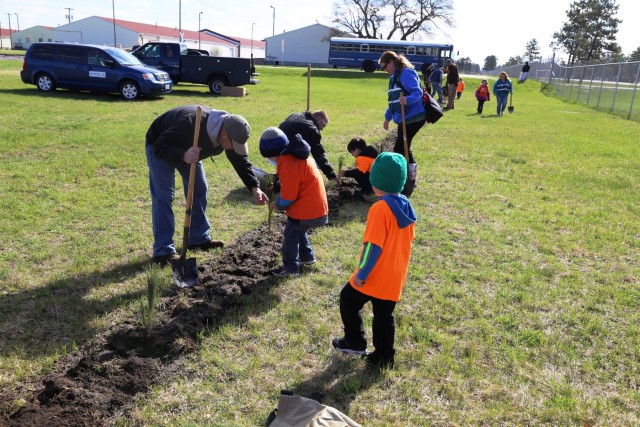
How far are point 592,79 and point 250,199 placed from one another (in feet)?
78.2

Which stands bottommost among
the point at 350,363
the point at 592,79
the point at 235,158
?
the point at 350,363

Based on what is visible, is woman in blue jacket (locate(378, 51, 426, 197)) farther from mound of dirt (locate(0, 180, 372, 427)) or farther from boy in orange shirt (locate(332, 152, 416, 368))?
boy in orange shirt (locate(332, 152, 416, 368))

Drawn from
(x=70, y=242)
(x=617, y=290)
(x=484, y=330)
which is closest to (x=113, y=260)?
(x=70, y=242)

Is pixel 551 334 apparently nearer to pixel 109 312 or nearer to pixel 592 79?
pixel 109 312

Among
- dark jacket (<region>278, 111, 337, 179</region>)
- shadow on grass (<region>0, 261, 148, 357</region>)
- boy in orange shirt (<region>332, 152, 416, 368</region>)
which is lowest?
shadow on grass (<region>0, 261, 148, 357</region>)

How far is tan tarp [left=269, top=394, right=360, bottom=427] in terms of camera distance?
2.54 metres

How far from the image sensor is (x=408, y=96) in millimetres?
6758

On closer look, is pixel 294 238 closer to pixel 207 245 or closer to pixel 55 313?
pixel 207 245

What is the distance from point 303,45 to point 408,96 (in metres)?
76.8

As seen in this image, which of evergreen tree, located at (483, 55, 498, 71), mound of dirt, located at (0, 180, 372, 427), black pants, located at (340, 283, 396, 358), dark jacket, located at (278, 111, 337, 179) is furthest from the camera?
evergreen tree, located at (483, 55, 498, 71)

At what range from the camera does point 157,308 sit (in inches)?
154

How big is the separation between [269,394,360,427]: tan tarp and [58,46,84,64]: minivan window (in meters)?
17.3

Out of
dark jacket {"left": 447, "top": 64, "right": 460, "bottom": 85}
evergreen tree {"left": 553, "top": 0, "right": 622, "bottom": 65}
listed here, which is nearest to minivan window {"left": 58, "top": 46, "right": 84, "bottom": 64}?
Answer: dark jacket {"left": 447, "top": 64, "right": 460, "bottom": 85}

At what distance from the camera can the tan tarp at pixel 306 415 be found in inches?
100
